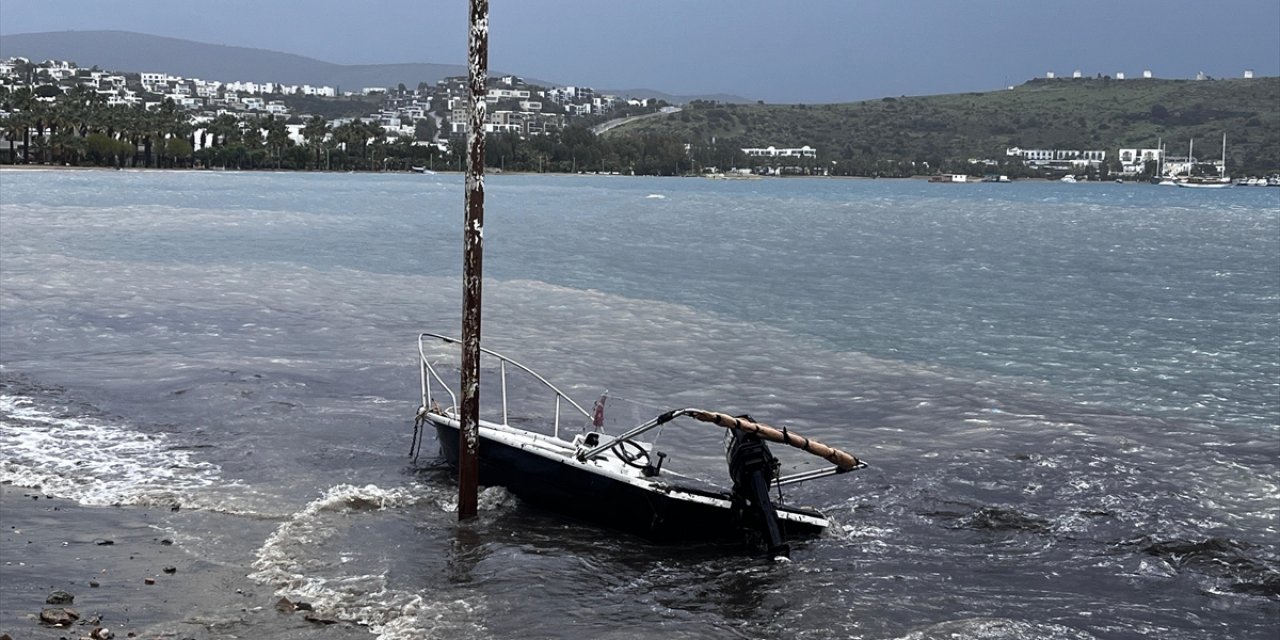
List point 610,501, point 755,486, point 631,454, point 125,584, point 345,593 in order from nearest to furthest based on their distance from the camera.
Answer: point 125,584, point 345,593, point 755,486, point 610,501, point 631,454

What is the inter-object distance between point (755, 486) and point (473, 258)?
11.9ft

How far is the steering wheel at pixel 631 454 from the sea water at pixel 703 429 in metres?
1.00

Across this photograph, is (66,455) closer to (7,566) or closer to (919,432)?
(7,566)

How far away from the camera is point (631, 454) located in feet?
50.0

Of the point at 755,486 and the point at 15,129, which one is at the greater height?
the point at 15,129

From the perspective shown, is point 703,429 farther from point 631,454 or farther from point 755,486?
point 755,486

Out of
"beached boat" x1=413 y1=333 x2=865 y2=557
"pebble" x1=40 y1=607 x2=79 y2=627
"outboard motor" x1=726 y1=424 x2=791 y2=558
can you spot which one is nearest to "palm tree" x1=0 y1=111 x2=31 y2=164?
"beached boat" x1=413 y1=333 x2=865 y2=557

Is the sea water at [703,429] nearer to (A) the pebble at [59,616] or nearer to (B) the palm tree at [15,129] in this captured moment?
(A) the pebble at [59,616]

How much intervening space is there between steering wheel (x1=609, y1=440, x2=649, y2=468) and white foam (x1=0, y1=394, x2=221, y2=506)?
4.82 metres

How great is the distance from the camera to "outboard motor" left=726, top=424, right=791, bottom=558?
13.6 metres

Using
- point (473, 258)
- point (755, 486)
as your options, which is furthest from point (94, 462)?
point (755, 486)

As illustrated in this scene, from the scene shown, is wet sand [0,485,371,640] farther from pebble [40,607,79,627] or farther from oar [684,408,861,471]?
oar [684,408,861,471]

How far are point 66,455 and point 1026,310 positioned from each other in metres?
30.5

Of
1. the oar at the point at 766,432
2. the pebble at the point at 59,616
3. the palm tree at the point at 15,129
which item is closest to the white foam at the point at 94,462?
the pebble at the point at 59,616
